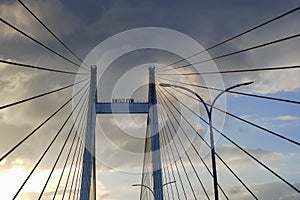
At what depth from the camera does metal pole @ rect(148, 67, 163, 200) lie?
3662cm

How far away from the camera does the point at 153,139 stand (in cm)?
3947

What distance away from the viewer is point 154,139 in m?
39.5

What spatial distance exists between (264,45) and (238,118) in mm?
4724

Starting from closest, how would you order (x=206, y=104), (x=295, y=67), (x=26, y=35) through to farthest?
(x=295, y=67) → (x=26, y=35) → (x=206, y=104)

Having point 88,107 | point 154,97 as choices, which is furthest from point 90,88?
point 154,97

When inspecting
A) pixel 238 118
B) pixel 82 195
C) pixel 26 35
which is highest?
pixel 26 35

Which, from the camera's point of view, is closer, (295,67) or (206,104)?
(295,67)

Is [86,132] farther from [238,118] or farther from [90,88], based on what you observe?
[238,118]

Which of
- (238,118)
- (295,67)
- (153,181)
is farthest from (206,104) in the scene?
(153,181)

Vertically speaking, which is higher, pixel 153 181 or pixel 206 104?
pixel 206 104

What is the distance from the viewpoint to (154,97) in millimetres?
39438

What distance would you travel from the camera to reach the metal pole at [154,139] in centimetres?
3662

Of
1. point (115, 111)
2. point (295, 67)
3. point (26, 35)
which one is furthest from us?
point (115, 111)

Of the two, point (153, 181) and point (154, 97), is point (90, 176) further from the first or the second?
point (154, 97)
